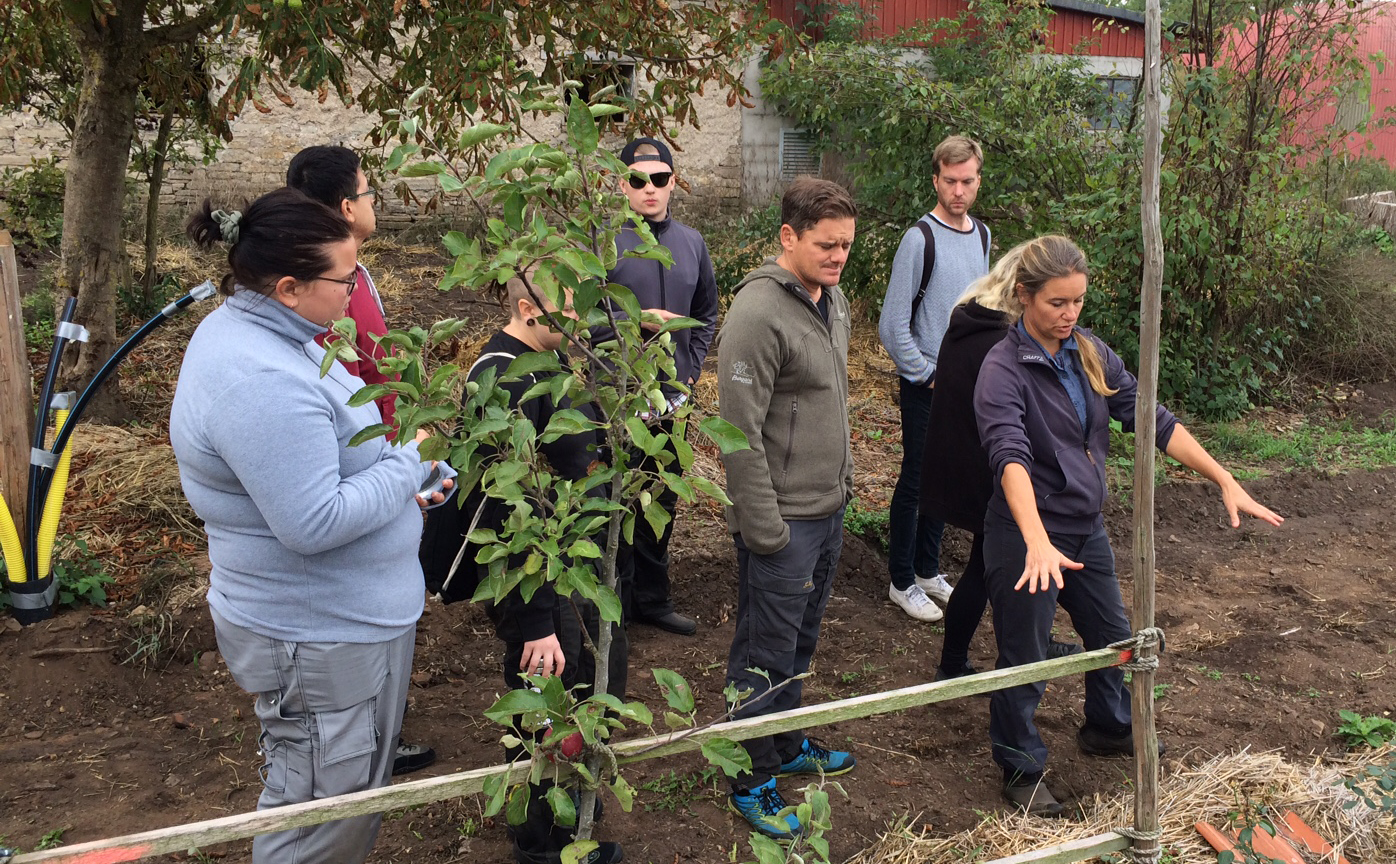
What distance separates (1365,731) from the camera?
3.56m

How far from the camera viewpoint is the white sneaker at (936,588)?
4.64m

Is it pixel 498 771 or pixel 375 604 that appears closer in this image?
pixel 498 771

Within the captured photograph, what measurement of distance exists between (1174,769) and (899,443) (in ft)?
11.3

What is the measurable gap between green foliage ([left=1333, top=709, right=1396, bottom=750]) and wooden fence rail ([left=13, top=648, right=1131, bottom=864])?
1657 millimetres

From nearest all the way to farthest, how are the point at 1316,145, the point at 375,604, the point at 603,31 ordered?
the point at 375,604 < the point at 603,31 < the point at 1316,145

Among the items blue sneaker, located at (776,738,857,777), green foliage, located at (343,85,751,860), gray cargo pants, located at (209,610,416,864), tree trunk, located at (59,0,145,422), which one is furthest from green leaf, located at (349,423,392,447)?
tree trunk, located at (59,0,145,422)

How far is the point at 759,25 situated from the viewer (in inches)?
179

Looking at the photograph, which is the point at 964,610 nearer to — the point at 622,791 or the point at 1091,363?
the point at 1091,363

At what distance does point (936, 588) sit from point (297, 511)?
3.33 m

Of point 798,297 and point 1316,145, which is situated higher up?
point 1316,145

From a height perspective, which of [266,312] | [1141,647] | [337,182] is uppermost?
[337,182]

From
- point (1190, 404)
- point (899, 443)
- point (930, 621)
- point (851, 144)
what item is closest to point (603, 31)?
point (930, 621)

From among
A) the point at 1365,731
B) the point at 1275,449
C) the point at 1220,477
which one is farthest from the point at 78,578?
the point at 1275,449

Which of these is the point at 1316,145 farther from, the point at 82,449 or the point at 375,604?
the point at 82,449
